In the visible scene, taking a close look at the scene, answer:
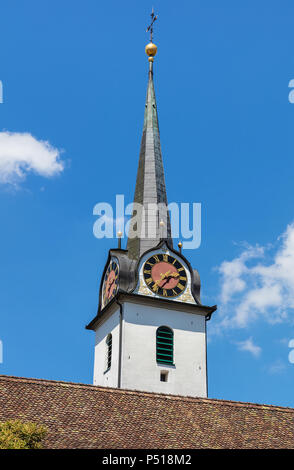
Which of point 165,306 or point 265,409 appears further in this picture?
point 165,306

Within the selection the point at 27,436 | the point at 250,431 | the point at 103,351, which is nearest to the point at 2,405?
Answer: the point at 27,436

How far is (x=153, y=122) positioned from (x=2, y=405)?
83.5 feet

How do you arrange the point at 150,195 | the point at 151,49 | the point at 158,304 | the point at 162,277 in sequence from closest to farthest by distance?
the point at 158,304
the point at 162,277
the point at 150,195
the point at 151,49

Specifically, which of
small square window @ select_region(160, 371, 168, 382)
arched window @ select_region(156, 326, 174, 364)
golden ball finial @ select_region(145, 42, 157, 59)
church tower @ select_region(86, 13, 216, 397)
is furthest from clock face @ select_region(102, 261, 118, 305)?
golden ball finial @ select_region(145, 42, 157, 59)

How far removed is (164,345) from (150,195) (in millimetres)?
8871

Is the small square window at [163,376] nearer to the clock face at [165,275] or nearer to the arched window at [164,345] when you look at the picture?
the arched window at [164,345]

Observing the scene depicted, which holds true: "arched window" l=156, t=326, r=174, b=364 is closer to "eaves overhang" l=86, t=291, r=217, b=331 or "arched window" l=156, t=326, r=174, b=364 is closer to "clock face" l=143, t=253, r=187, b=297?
"eaves overhang" l=86, t=291, r=217, b=331

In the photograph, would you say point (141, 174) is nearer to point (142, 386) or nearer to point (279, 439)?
point (142, 386)

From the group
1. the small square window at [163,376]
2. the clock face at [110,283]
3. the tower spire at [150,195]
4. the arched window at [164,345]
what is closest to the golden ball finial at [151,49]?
the tower spire at [150,195]

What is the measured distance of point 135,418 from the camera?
2367 centimetres

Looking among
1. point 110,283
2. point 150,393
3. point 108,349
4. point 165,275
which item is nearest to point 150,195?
point 165,275

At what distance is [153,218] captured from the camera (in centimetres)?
4006

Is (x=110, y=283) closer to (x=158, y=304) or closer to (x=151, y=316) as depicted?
(x=158, y=304)
